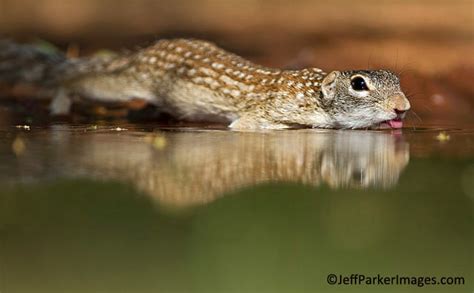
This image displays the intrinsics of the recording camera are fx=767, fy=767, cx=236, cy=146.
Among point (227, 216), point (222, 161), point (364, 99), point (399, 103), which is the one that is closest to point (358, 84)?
point (364, 99)

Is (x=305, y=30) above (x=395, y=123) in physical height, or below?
above

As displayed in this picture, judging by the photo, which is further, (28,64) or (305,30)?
(305,30)

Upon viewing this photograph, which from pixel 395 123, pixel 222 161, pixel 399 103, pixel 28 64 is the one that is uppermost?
pixel 28 64

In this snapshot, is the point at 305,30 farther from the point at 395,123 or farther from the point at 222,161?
the point at 222,161

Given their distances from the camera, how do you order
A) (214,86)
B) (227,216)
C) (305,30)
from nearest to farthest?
(227,216) < (214,86) < (305,30)

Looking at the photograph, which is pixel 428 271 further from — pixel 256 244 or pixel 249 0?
pixel 249 0

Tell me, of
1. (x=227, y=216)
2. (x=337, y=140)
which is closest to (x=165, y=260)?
(x=227, y=216)

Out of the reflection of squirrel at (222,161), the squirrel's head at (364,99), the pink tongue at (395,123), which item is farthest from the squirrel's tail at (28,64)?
the pink tongue at (395,123)
